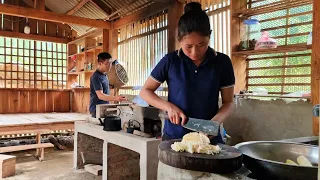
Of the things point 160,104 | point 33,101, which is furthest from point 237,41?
point 33,101

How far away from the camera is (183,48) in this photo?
55.2 inches

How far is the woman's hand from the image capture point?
4.19 ft

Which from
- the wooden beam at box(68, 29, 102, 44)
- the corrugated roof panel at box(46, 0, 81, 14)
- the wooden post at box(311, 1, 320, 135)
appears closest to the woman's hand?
the wooden post at box(311, 1, 320, 135)

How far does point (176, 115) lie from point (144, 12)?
3979 mm

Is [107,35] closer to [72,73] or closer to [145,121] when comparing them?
[72,73]

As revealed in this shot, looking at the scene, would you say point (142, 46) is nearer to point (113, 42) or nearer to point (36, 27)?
point (113, 42)

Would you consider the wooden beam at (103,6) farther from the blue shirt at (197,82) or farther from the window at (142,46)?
the blue shirt at (197,82)

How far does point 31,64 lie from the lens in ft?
25.7

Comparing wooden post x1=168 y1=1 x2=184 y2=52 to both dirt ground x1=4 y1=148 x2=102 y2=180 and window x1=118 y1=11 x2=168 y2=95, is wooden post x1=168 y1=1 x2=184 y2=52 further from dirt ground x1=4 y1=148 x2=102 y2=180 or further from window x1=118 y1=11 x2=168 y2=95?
dirt ground x1=4 y1=148 x2=102 y2=180

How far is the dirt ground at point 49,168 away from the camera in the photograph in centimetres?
356

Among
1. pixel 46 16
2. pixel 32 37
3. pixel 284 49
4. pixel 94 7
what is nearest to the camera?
pixel 284 49

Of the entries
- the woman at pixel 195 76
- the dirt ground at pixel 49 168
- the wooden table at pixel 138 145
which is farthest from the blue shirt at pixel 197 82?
the dirt ground at pixel 49 168

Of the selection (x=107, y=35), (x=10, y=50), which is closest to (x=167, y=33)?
(x=107, y=35)

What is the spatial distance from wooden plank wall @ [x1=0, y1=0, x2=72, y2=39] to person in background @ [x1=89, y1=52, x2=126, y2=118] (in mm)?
5119
